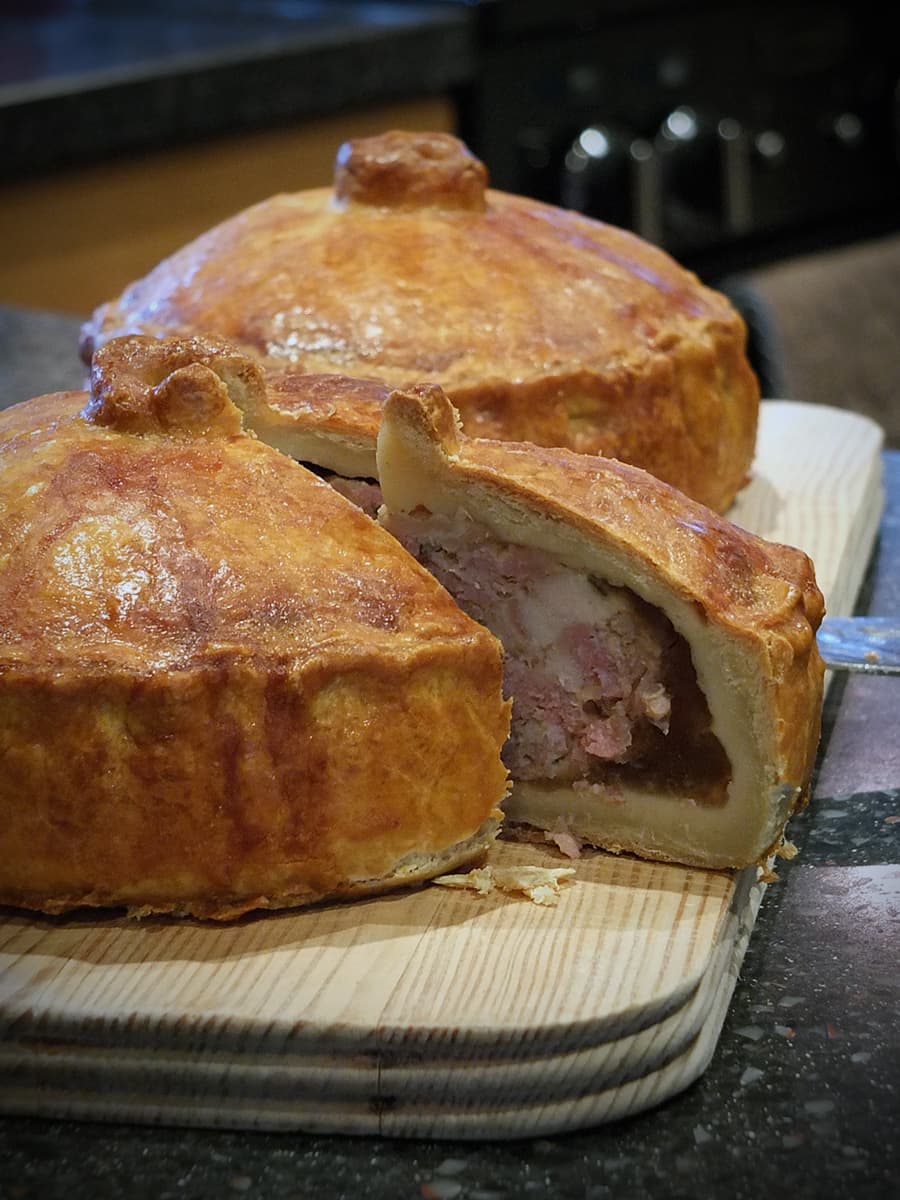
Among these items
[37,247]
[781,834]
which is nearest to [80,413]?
[781,834]

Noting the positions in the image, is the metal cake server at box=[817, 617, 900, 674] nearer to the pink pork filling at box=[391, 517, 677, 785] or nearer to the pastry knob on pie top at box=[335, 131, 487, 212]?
the pink pork filling at box=[391, 517, 677, 785]

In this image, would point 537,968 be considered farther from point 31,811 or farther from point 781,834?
point 31,811

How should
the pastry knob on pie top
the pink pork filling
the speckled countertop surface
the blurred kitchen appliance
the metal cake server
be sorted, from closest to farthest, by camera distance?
1. the speckled countertop surface
2. the pink pork filling
3. the metal cake server
4. the pastry knob on pie top
5. the blurred kitchen appliance

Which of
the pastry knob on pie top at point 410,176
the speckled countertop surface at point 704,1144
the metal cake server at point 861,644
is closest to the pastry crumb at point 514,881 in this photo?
the speckled countertop surface at point 704,1144

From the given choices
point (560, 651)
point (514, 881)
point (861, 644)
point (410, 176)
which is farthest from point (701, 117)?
point (514, 881)

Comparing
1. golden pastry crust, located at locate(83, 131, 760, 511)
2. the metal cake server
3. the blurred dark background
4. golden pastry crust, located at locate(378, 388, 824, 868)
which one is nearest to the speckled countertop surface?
golden pastry crust, located at locate(378, 388, 824, 868)

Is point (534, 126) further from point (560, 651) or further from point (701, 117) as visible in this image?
point (560, 651)

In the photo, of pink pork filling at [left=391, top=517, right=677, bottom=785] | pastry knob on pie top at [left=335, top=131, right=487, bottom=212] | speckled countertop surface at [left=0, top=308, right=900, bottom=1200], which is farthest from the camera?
pastry knob on pie top at [left=335, top=131, right=487, bottom=212]

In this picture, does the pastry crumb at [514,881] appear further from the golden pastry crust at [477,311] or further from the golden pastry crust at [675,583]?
the golden pastry crust at [477,311]
